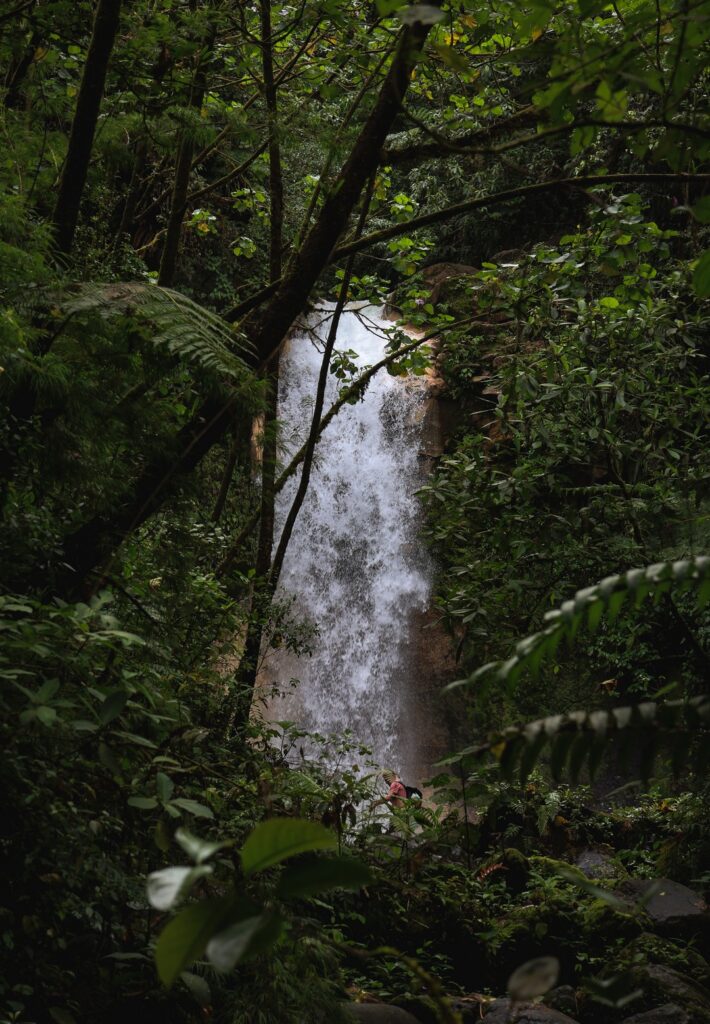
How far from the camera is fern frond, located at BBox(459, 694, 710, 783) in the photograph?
1218 millimetres

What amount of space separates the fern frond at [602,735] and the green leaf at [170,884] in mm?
527

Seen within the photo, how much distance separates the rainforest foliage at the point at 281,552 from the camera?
1.86 m

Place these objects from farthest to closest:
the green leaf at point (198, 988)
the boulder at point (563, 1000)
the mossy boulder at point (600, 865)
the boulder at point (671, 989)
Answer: the mossy boulder at point (600, 865)
the boulder at point (563, 1000)
the boulder at point (671, 989)
the green leaf at point (198, 988)

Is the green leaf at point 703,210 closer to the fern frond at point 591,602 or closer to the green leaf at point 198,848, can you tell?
the fern frond at point 591,602

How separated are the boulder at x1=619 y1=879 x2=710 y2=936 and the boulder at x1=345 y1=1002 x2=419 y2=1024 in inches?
102

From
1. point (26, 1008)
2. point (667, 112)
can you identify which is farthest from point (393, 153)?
point (26, 1008)

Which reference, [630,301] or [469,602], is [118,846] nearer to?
[469,602]

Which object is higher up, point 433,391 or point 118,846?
point 433,391

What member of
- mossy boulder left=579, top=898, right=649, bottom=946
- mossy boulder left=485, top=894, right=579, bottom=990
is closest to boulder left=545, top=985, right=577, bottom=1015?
mossy boulder left=485, top=894, right=579, bottom=990

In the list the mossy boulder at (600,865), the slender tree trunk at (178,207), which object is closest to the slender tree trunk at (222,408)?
the slender tree trunk at (178,207)

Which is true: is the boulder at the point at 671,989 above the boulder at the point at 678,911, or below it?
below

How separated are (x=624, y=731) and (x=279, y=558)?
5758 mm

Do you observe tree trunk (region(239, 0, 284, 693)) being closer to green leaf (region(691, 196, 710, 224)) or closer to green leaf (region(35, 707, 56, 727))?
green leaf (region(691, 196, 710, 224))

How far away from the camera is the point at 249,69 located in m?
5.69
